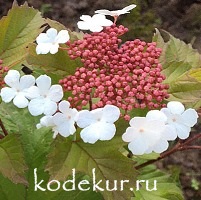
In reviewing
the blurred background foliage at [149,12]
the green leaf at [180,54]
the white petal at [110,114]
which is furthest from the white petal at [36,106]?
the blurred background foliage at [149,12]

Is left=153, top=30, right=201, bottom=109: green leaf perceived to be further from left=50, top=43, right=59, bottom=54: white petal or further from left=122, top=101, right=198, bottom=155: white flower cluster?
left=50, top=43, right=59, bottom=54: white petal

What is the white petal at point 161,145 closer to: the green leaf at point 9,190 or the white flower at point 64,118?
the white flower at point 64,118

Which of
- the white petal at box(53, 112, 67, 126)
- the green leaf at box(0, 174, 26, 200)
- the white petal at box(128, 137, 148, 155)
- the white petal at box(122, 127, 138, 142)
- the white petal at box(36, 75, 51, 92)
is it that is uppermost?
the white petal at box(36, 75, 51, 92)

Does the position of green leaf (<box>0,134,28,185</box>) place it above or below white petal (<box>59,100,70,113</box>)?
below

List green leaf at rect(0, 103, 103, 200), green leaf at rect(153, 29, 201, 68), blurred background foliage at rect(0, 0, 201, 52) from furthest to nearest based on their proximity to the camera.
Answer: blurred background foliage at rect(0, 0, 201, 52) < green leaf at rect(153, 29, 201, 68) < green leaf at rect(0, 103, 103, 200)

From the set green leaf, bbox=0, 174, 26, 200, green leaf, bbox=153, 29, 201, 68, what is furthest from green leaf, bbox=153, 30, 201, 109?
green leaf, bbox=0, 174, 26, 200

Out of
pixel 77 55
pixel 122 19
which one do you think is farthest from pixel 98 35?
pixel 122 19

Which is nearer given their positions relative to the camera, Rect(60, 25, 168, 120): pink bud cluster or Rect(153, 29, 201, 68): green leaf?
Rect(60, 25, 168, 120): pink bud cluster
